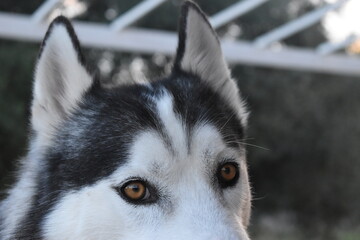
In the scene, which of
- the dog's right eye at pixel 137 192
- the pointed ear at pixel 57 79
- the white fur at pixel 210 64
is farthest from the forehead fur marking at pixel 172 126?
the white fur at pixel 210 64

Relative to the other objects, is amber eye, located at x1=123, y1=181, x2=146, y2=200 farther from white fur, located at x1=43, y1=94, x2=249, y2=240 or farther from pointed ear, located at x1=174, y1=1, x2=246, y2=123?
pointed ear, located at x1=174, y1=1, x2=246, y2=123

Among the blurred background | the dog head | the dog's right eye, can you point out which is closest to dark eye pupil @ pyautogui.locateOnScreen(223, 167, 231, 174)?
the dog head

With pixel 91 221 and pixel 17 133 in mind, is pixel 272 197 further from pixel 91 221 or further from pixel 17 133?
pixel 91 221

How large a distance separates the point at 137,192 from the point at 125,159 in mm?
180

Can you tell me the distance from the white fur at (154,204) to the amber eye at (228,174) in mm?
98

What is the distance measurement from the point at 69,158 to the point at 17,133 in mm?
7932

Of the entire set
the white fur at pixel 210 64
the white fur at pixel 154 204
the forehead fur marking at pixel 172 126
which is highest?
the white fur at pixel 210 64

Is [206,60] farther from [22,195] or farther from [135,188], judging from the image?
[22,195]

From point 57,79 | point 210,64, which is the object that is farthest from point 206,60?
point 57,79

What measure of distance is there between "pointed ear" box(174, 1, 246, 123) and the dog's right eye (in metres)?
1.06

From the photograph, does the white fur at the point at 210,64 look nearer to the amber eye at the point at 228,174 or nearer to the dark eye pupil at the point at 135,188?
the amber eye at the point at 228,174

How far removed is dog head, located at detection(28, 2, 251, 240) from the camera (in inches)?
110

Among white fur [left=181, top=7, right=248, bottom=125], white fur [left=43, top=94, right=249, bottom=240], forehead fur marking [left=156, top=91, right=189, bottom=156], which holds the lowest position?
white fur [left=43, top=94, right=249, bottom=240]

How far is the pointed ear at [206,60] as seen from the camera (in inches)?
140
